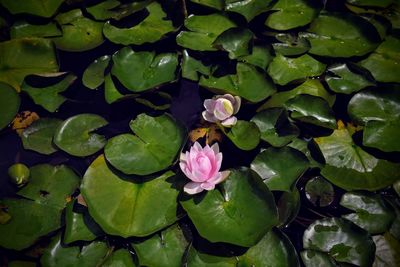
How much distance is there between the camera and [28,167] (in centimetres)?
235

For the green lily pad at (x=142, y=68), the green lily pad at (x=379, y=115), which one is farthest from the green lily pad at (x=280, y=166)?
the green lily pad at (x=142, y=68)

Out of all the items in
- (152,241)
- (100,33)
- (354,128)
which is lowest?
(152,241)

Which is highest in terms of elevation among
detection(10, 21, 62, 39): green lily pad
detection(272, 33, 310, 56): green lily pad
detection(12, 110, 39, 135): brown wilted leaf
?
detection(10, 21, 62, 39): green lily pad

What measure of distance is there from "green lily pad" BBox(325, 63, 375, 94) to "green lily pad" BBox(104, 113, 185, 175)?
127 centimetres

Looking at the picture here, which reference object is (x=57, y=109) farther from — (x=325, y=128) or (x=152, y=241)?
(x=325, y=128)

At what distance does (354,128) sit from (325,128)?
0.24m

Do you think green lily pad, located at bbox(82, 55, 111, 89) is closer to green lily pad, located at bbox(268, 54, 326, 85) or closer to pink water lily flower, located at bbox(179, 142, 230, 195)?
pink water lily flower, located at bbox(179, 142, 230, 195)

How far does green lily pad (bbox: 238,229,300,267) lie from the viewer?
1926mm

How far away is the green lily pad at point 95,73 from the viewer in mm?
2571

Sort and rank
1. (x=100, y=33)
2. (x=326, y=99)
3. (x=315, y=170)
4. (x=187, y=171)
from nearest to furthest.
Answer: (x=187, y=171), (x=315, y=170), (x=326, y=99), (x=100, y=33)

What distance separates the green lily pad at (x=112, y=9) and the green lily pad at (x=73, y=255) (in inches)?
65.9

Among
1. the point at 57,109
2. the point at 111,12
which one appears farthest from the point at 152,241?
the point at 111,12

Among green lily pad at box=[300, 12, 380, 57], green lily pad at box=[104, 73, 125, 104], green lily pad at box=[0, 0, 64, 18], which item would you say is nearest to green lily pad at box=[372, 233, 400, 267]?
green lily pad at box=[300, 12, 380, 57]

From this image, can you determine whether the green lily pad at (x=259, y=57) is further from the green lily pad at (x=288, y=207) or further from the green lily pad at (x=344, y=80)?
the green lily pad at (x=288, y=207)
